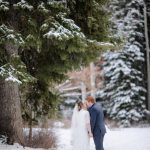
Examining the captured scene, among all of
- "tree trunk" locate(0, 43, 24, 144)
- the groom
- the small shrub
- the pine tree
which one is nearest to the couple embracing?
the groom

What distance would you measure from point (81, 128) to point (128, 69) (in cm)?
1305

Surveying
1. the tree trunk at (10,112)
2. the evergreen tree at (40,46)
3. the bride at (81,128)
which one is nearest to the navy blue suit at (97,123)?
the bride at (81,128)

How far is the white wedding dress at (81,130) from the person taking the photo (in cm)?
1063

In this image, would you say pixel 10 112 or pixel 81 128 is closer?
pixel 10 112

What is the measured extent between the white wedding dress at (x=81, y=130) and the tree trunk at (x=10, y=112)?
5.11ft

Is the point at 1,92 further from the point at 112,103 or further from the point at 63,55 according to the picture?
the point at 112,103

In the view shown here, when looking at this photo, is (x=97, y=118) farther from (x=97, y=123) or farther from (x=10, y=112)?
(x=10, y=112)

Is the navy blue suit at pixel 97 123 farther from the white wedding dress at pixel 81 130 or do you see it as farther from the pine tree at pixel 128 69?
the pine tree at pixel 128 69

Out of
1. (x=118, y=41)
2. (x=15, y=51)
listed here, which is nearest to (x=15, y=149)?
(x=15, y=51)

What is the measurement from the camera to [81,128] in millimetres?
10805

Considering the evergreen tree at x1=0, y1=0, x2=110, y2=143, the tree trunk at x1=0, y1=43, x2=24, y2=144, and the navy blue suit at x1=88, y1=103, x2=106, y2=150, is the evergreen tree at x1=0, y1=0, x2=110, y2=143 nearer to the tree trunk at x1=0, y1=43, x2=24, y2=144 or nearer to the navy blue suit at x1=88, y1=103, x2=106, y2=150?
the tree trunk at x1=0, y1=43, x2=24, y2=144

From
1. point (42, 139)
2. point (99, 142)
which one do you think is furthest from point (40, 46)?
point (42, 139)

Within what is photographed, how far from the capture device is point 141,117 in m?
23.4

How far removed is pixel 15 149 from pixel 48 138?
3095 millimetres
